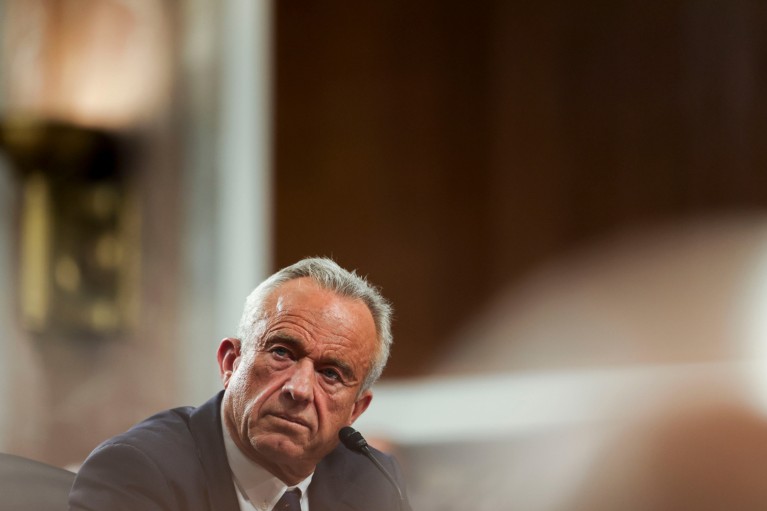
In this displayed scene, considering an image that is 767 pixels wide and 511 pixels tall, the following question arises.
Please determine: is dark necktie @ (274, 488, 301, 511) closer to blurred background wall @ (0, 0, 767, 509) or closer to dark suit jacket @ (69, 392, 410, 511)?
dark suit jacket @ (69, 392, 410, 511)

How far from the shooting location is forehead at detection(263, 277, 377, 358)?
87 centimetres

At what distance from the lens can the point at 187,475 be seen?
947 mm

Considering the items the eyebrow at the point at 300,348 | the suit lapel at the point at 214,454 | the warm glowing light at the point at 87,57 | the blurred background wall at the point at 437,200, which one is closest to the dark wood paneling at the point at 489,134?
the blurred background wall at the point at 437,200

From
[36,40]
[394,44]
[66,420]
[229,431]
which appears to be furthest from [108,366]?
[229,431]

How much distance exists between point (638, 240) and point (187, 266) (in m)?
0.99

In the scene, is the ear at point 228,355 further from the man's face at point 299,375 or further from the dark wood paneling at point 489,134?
the dark wood paneling at point 489,134

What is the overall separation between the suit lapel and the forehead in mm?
138

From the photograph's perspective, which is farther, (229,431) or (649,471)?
(649,471)

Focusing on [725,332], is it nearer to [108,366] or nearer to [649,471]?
[649,471]

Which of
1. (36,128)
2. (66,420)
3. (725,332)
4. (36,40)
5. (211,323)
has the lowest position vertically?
(66,420)

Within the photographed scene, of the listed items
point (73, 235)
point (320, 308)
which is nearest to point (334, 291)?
point (320, 308)

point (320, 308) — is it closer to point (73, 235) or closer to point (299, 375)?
point (299, 375)

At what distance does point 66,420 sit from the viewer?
8.27ft

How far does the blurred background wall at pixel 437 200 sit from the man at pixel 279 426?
39.7 inches
